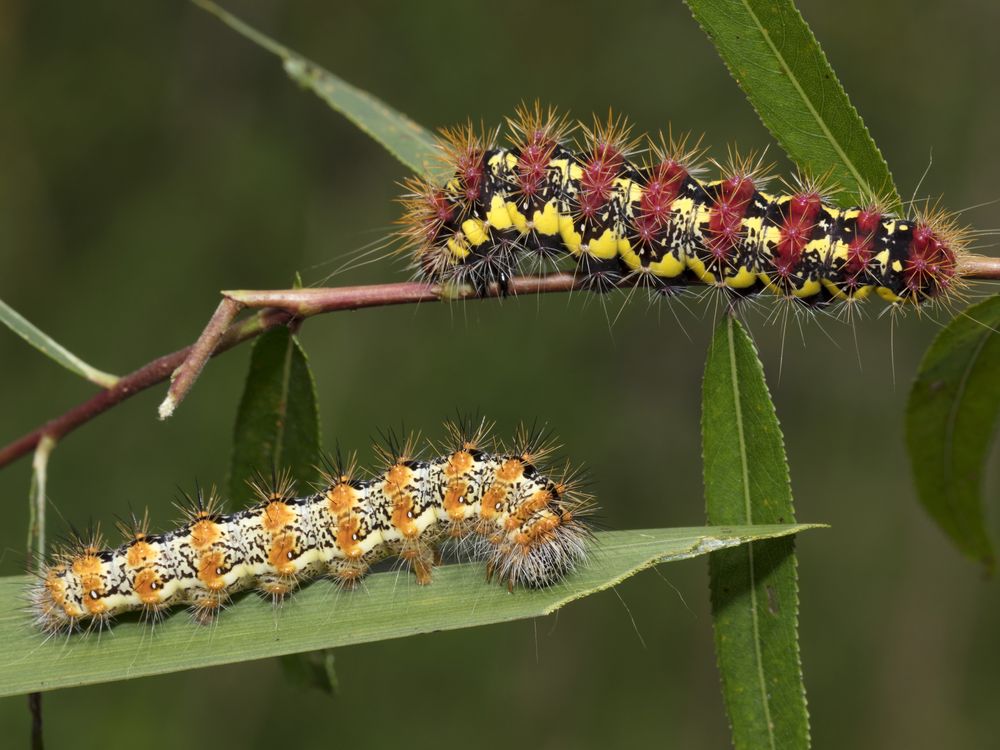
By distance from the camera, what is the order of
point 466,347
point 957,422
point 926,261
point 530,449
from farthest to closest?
1. point 466,347
2. point 530,449
3. point 957,422
4. point 926,261

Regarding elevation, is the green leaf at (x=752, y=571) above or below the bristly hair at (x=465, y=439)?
below

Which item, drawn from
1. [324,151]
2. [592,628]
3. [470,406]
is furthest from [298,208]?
[592,628]

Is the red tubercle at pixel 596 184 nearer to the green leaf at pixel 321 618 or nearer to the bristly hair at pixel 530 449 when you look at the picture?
the bristly hair at pixel 530 449

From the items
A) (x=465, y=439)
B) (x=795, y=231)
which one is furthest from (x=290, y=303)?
(x=795, y=231)

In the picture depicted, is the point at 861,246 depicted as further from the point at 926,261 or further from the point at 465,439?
the point at 465,439

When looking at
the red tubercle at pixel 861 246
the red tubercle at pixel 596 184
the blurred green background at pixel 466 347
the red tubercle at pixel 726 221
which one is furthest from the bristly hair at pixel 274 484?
the blurred green background at pixel 466 347

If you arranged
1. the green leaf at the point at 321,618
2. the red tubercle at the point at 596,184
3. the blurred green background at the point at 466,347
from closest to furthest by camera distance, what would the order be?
the green leaf at the point at 321,618 < the red tubercle at the point at 596,184 < the blurred green background at the point at 466,347
